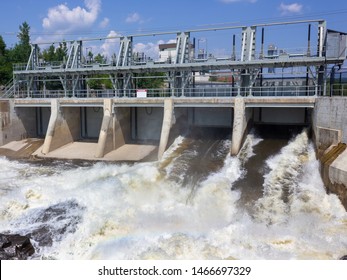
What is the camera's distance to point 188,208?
15891 mm

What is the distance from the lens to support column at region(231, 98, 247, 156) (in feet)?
69.5

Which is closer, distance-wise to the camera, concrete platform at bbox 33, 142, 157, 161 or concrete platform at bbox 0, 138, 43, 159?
concrete platform at bbox 33, 142, 157, 161

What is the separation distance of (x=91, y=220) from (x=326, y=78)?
54.4 ft

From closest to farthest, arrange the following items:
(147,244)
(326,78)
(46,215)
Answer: (147,244)
(46,215)
(326,78)

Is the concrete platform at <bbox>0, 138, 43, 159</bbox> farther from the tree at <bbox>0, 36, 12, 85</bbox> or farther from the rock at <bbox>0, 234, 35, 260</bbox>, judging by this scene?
the tree at <bbox>0, 36, 12, 85</bbox>

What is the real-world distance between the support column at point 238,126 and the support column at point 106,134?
9.72 meters

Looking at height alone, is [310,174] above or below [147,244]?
above

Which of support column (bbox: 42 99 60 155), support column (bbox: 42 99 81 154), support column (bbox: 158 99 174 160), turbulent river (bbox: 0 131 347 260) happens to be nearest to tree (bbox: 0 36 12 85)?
support column (bbox: 42 99 81 154)

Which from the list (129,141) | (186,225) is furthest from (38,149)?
(186,225)

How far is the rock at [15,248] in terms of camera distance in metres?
11.9

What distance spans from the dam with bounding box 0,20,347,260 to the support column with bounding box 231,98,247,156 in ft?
0.21

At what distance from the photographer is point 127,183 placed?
59.6 feet

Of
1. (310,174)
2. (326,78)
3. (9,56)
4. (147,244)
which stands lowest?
(147,244)

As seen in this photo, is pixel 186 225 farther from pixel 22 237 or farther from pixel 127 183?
pixel 22 237
